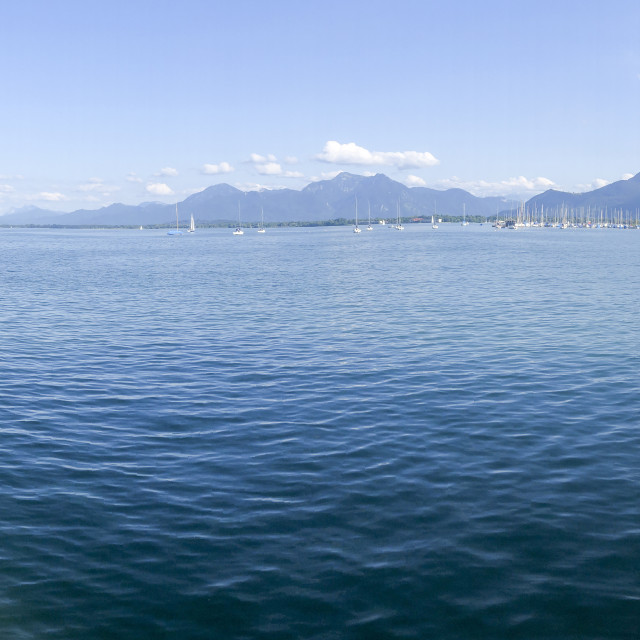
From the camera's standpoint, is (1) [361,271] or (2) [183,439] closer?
(2) [183,439]

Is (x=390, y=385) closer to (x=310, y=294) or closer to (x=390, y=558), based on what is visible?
(x=390, y=558)

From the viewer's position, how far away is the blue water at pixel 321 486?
13.1 metres

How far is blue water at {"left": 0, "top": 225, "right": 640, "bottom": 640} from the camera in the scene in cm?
1309

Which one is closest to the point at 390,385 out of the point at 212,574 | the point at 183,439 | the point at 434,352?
the point at 434,352

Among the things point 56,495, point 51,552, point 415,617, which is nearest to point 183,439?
point 56,495

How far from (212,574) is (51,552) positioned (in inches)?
156

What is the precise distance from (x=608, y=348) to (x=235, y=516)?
28.0 m

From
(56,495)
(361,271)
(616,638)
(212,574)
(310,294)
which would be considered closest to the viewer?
(616,638)

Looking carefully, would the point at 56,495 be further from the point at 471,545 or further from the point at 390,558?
the point at 471,545

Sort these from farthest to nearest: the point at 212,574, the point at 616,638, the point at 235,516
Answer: the point at 235,516 < the point at 212,574 < the point at 616,638

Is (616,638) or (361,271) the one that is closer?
(616,638)

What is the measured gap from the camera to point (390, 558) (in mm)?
14719

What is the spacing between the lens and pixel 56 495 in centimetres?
1838

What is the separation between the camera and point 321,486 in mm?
18719
